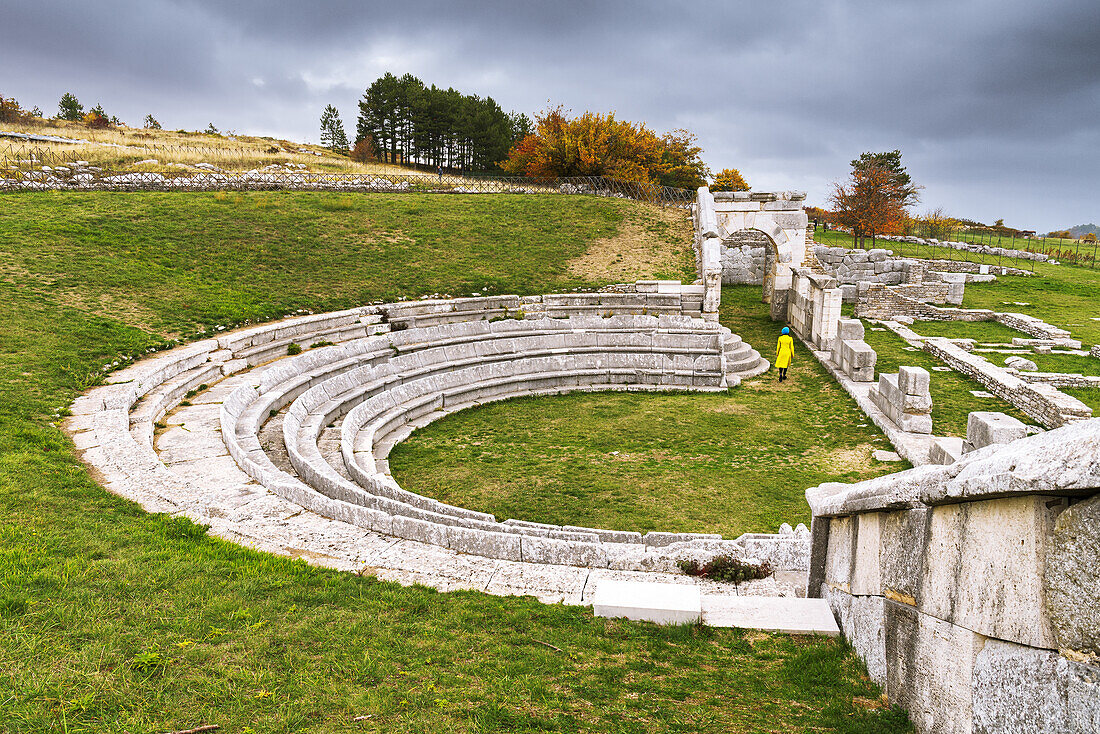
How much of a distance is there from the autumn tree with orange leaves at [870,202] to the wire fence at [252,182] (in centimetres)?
1639

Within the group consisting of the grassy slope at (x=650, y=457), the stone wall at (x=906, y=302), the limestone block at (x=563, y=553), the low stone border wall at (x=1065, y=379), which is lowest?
the grassy slope at (x=650, y=457)

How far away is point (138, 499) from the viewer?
7.31 meters

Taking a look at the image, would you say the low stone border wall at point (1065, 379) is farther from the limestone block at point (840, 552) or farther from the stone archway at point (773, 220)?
the limestone block at point (840, 552)

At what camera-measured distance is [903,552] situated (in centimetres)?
390

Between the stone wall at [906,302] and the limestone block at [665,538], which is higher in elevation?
the stone wall at [906,302]

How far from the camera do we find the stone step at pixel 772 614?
16.0 ft

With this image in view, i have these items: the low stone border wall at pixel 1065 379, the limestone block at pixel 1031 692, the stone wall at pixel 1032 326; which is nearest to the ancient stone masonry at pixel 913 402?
the low stone border wall at pixel 1065 379

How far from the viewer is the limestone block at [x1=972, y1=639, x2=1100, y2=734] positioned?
2521 mm

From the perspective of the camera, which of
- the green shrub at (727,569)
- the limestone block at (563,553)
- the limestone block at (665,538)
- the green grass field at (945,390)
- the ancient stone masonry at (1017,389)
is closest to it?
the green shrub at (727,569)

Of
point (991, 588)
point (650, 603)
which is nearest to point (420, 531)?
point (650, 603)

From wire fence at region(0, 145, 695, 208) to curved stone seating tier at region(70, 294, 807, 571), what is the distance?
1551cm

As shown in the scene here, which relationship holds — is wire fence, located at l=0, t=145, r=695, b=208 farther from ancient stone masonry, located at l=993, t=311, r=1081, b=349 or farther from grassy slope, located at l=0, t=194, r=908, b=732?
grassy slope, located at l=0, t=194, r=908, b=732

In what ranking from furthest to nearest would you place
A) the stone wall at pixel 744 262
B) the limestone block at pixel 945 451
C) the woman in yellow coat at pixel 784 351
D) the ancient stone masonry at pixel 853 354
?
the stone wall at pixel 744 262 → the woman in yellow coat at pixel 784 351 → the ancient stone masonry at pixel 853 354 → the limestone block at pixel 945 451

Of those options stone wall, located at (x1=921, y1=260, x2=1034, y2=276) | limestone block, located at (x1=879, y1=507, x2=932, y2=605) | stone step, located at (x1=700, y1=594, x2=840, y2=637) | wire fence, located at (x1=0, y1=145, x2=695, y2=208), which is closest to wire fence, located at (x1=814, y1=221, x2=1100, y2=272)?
stone wall, located at (x1=921, y1=260, x2=1034, y2=276)
